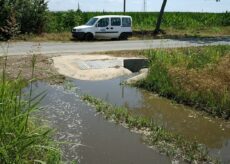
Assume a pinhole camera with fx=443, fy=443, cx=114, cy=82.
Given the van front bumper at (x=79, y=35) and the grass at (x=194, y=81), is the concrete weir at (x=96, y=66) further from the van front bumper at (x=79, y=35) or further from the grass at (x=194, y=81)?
the van front bumper at (x=79, y=35)

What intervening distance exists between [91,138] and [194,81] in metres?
4.81

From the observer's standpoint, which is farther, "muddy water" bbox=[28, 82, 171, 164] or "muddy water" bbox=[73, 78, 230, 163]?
"muddy water" bbox=[73, 78, 230, 163]

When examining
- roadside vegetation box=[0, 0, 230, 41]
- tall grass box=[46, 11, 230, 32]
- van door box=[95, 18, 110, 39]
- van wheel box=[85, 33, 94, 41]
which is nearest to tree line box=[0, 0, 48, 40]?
roadside vegetation box=[0, 0, 230, 41]

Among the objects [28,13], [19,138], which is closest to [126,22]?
[28,13]

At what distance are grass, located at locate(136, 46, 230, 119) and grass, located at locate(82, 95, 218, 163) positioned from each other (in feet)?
6.98

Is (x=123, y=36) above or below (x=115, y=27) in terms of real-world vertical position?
below

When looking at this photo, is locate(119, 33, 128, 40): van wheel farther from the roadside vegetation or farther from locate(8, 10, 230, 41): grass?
the roadside vegetation

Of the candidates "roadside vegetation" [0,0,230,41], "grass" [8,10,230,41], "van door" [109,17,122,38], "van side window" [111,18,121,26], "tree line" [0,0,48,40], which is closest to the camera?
"tree line" [0,0,48,40]

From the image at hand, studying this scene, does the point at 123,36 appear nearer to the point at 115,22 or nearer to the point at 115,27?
the point at 115,27

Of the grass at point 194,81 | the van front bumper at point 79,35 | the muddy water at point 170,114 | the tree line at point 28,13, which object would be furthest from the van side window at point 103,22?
the muddy water at point 170,114

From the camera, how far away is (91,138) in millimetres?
8617

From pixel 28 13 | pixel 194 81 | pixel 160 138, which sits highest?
pixel 28 13

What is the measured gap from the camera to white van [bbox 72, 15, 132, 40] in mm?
29141

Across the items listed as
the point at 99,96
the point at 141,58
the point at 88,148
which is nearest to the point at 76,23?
the point at 141,58
